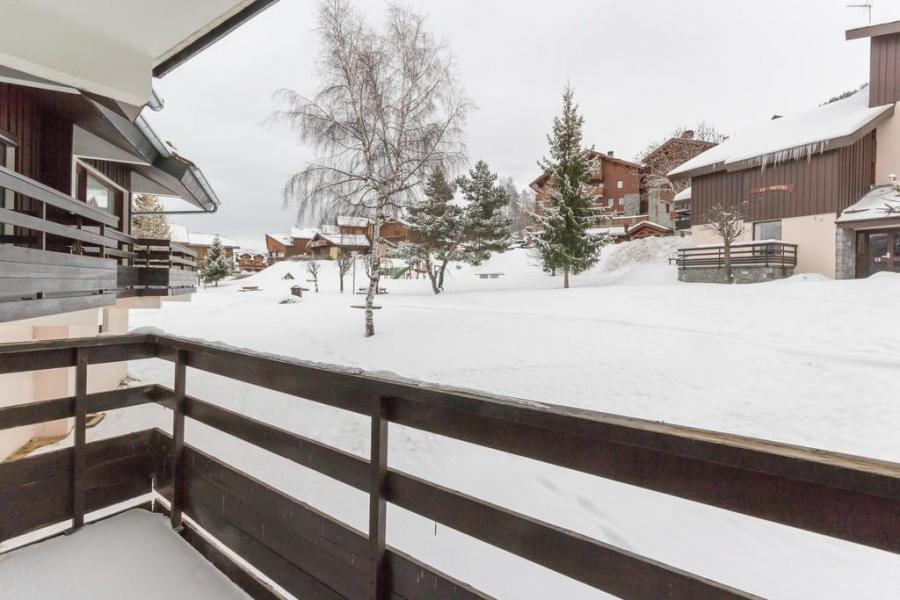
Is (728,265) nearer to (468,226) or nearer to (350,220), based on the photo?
(468,226)

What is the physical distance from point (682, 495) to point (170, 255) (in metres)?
8.37

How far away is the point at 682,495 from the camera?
2.80ft

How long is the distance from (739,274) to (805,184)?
3939mm

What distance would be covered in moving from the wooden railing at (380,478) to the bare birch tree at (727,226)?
16670 mm

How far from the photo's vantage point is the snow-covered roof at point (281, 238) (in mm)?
52775

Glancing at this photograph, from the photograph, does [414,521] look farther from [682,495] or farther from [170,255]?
[170,255]

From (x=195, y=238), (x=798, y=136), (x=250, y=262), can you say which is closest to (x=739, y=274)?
(x=798, y=136)

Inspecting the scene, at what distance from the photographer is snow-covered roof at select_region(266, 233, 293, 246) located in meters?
52.8

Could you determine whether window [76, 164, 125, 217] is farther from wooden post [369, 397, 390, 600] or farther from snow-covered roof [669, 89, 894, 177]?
snow-covered roof [669, 89, 894, 177]

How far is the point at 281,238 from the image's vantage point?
54375mm

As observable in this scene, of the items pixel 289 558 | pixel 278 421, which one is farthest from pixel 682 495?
pixel 278 421

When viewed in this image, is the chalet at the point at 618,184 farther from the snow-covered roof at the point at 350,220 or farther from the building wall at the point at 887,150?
the snow-covered roof at the point at 350,220

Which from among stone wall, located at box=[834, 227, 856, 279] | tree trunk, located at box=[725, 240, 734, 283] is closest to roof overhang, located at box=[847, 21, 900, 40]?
stone wall, located at box=[834, 227, 856, 279]

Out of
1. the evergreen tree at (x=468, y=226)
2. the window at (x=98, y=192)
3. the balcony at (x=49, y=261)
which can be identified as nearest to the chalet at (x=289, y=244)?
the evergreen tree at (x=468, y=226)
